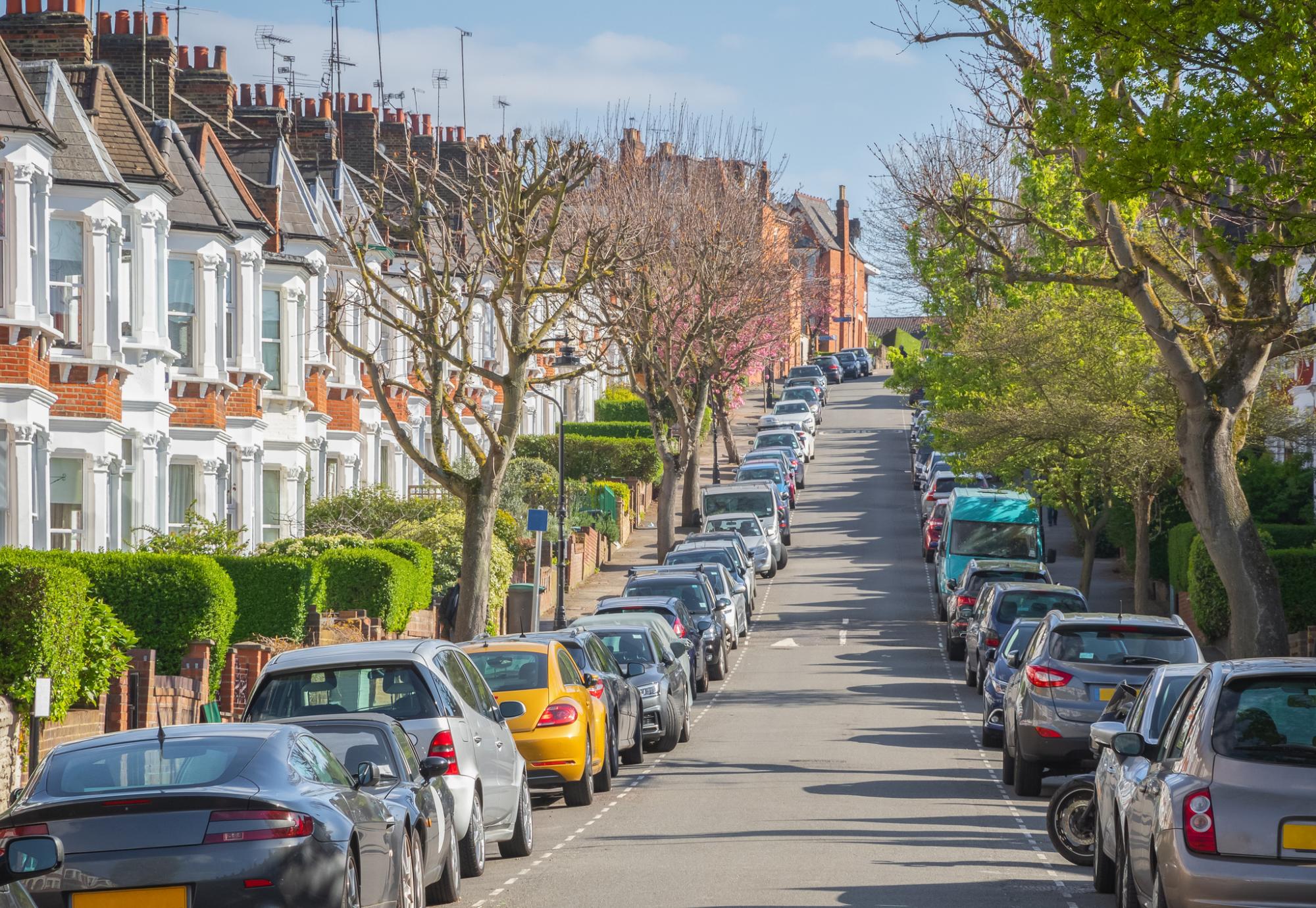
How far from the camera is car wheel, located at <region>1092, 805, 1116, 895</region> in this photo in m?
11.8

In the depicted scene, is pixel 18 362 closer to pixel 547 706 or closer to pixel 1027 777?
pixel 547 706

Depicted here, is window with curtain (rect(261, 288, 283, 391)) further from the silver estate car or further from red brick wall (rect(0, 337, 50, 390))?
the silver estate car

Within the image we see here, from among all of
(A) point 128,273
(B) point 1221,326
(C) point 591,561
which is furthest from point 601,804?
(C) point 591,561

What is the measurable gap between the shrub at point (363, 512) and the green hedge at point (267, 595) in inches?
367

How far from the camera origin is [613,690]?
20.0 metres

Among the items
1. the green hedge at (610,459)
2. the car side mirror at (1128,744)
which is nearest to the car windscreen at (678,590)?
the car side mirror at (1128,744)

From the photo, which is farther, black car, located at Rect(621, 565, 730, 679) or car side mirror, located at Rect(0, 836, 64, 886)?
black car, located at Rect(621, 565, 730, 679)

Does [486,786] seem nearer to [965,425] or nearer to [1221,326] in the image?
[1221,326]

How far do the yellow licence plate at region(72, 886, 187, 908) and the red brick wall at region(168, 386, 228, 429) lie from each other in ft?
72.2

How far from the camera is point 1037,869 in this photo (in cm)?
1334

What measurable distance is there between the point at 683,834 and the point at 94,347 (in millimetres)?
13152

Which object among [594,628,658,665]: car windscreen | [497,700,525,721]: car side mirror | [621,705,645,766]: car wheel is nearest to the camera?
[497,700,525,721]: car side mirror

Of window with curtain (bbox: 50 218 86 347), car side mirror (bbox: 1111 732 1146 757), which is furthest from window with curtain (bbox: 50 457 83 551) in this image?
car side mirror (bbox: 1111 732 1146 757)

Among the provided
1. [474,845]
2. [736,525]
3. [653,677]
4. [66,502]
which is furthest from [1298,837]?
[736,525]
